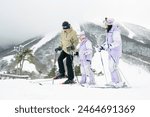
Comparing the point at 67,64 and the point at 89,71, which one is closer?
the point at 67,64

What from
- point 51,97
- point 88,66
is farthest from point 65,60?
point 51,97

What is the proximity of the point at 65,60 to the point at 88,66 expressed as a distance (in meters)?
0.59

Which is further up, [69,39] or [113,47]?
[69,39]

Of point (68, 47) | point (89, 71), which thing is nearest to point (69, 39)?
point (68, 47)

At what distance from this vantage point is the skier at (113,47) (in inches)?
475

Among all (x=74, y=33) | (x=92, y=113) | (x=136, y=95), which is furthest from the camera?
(x=74, y=33)

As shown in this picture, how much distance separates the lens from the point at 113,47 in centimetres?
1207

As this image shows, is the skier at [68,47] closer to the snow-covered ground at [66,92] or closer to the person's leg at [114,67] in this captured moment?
the snow-covered ground at [66,92]

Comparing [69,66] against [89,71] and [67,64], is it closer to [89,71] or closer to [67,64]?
[67,64]

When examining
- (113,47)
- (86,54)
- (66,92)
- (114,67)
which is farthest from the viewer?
(86,54)

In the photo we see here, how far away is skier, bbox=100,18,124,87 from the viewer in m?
12.1

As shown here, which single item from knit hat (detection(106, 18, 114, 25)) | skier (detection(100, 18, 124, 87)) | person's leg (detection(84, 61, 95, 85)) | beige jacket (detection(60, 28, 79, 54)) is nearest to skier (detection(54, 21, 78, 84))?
beige jacket (detection(60, 28, 79, 54))

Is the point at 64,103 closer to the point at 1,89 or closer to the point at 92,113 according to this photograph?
the point at 92,113

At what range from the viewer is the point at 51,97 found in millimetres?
10203
